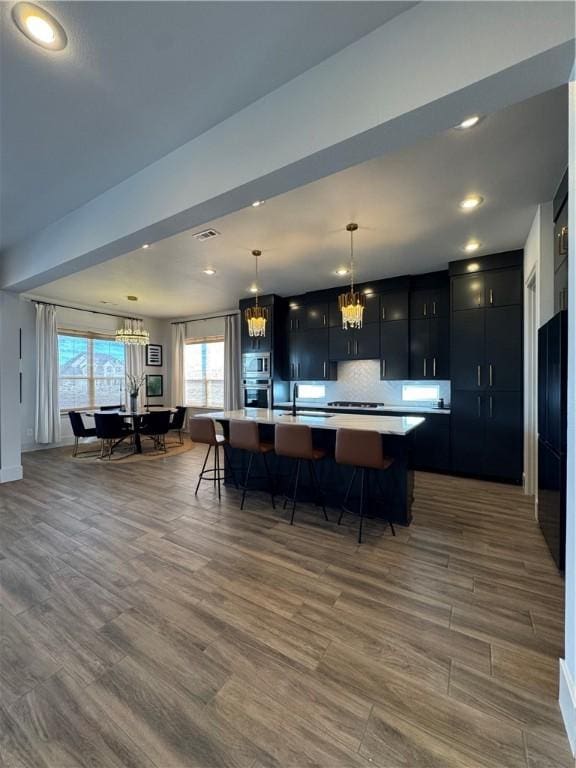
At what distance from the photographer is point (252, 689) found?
142 centimetres

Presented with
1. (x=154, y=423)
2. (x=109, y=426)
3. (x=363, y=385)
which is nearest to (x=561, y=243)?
(x=363, y=385)

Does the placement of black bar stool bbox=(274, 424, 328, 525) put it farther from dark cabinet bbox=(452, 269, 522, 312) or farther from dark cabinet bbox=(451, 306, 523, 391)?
dark cabinet bbox=(452, 269, 522, 312)

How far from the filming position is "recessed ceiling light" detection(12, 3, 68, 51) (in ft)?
4.46

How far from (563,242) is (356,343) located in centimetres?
333

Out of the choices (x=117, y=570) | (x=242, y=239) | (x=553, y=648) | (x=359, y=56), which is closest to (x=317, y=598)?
(x=553, y=648)

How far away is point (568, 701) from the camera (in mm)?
1259

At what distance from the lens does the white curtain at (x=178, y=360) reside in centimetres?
837

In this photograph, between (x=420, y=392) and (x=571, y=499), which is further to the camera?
(x=420, y=392)

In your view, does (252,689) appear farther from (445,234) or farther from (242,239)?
(445,234)

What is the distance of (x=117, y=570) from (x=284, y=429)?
169cm

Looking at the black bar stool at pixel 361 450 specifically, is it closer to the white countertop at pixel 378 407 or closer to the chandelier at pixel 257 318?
the chandelier at pixel 257 318

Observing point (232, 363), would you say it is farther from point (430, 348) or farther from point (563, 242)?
point (563, 242)

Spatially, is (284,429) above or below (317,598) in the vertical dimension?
above

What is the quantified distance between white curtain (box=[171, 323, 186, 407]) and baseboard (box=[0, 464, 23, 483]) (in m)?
4.23
